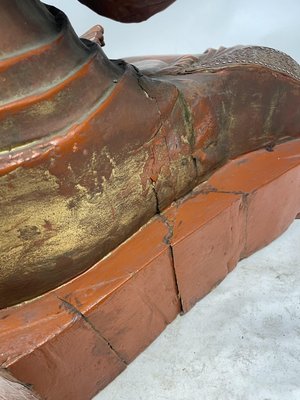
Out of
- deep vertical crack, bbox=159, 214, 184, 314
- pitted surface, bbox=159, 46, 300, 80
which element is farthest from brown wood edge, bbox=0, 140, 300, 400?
pitted surface, bbox=159, 46, 300, 80

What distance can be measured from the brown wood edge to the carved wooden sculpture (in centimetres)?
4

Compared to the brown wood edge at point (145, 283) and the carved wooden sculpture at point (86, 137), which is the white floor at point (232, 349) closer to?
the brown wood edge at point (145, 283)

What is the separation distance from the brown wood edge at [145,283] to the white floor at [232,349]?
4cm

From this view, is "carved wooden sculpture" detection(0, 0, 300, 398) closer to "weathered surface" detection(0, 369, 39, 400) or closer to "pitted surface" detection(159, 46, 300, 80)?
"pitted surface" detection(159, 46, 300, 80)

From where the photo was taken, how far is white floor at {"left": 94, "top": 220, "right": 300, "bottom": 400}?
1.08 m

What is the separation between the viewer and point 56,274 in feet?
3.24

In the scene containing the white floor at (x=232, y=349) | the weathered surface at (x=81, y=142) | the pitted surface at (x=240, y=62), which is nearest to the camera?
the weathered surface at (x=81, y=142)

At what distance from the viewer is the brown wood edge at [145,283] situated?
0.94 m

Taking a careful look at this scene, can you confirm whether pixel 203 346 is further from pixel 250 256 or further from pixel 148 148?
pixel 148 148

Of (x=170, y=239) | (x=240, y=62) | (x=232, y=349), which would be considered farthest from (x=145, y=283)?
(x=240, y=62)

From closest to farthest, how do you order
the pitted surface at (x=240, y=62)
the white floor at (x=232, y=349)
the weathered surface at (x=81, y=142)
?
the weathered surface at (x=81, y=142), the white floor at (x=232, y=349), the pitted surface at (x=240, y=62)

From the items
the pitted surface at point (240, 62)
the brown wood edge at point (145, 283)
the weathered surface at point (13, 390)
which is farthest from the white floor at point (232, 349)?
the pitted surface at point (240, 62)

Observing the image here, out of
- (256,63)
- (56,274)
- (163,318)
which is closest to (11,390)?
(56,274)

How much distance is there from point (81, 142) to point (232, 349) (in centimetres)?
60
